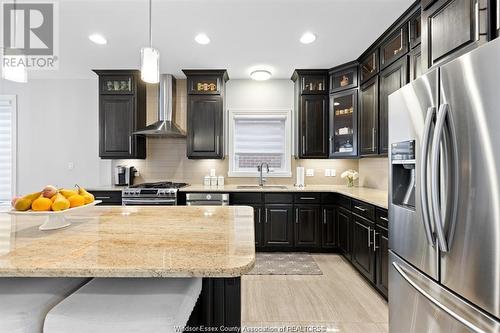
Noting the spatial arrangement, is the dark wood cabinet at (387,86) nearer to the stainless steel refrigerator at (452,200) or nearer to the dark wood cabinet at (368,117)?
the dark wood cabinet at (368,117)

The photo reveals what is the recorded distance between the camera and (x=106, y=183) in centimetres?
421

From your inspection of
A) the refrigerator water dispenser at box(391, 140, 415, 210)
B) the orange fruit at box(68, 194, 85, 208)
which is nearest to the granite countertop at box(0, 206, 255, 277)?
the orange fruit at box(68, 194, 85, 208)

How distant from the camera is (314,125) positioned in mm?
3924

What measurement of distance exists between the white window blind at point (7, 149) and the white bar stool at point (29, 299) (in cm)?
425

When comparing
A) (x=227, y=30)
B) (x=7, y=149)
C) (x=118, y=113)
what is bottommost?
(x=7, y=149)

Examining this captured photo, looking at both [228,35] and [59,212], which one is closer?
[59,212]

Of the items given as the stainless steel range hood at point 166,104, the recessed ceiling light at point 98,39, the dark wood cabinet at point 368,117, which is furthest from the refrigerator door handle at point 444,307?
the recessed ceiling light at point 98,39

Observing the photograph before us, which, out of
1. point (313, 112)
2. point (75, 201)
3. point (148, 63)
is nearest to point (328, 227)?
point (313, 112)

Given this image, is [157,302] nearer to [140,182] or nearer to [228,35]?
[228,35]

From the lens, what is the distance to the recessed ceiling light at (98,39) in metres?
2.91

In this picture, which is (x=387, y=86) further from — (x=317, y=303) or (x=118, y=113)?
(x=118, y=113)

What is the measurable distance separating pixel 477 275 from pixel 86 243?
158 cm

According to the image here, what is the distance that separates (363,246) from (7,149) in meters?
5.45

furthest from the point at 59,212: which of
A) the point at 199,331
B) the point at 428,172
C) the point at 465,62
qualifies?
the point at 465,62
